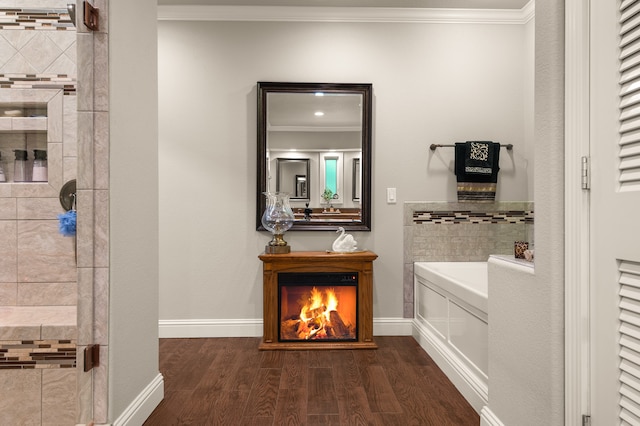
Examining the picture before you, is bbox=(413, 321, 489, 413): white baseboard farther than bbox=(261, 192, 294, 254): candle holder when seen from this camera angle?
No

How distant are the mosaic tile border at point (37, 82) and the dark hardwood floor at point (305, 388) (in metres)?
1.86

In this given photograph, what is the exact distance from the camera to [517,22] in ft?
11.5

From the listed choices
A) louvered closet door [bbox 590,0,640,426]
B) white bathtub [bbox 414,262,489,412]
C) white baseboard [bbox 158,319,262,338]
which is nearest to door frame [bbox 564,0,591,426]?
louvered closet door [bbox 590,0,640,426]

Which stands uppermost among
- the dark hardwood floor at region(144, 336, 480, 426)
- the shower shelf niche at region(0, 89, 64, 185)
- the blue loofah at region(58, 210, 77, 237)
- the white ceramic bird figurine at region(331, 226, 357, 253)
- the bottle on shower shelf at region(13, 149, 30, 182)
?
the shower shelf niche at region(0, 89, 64, 185)

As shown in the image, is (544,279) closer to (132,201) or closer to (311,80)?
(132,201)

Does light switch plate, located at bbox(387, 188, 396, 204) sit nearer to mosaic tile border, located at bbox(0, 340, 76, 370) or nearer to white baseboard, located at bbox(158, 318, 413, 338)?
white baseboard, located at bbox(158, 318, 413, 338)

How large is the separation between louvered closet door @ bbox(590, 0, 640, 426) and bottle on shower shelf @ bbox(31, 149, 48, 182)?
105 inches

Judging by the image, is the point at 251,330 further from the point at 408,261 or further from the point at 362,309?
the point at 408,261

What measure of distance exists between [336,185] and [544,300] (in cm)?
220

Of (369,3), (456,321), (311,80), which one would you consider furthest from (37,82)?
(456,321)

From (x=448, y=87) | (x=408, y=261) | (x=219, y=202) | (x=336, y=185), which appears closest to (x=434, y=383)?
(x=408, y=261)

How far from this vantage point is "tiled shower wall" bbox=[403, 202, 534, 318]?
11.4 feet

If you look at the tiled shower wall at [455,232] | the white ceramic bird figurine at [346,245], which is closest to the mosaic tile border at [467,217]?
the tiled shower wall at [455,232]

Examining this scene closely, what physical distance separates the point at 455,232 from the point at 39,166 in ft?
10.1
